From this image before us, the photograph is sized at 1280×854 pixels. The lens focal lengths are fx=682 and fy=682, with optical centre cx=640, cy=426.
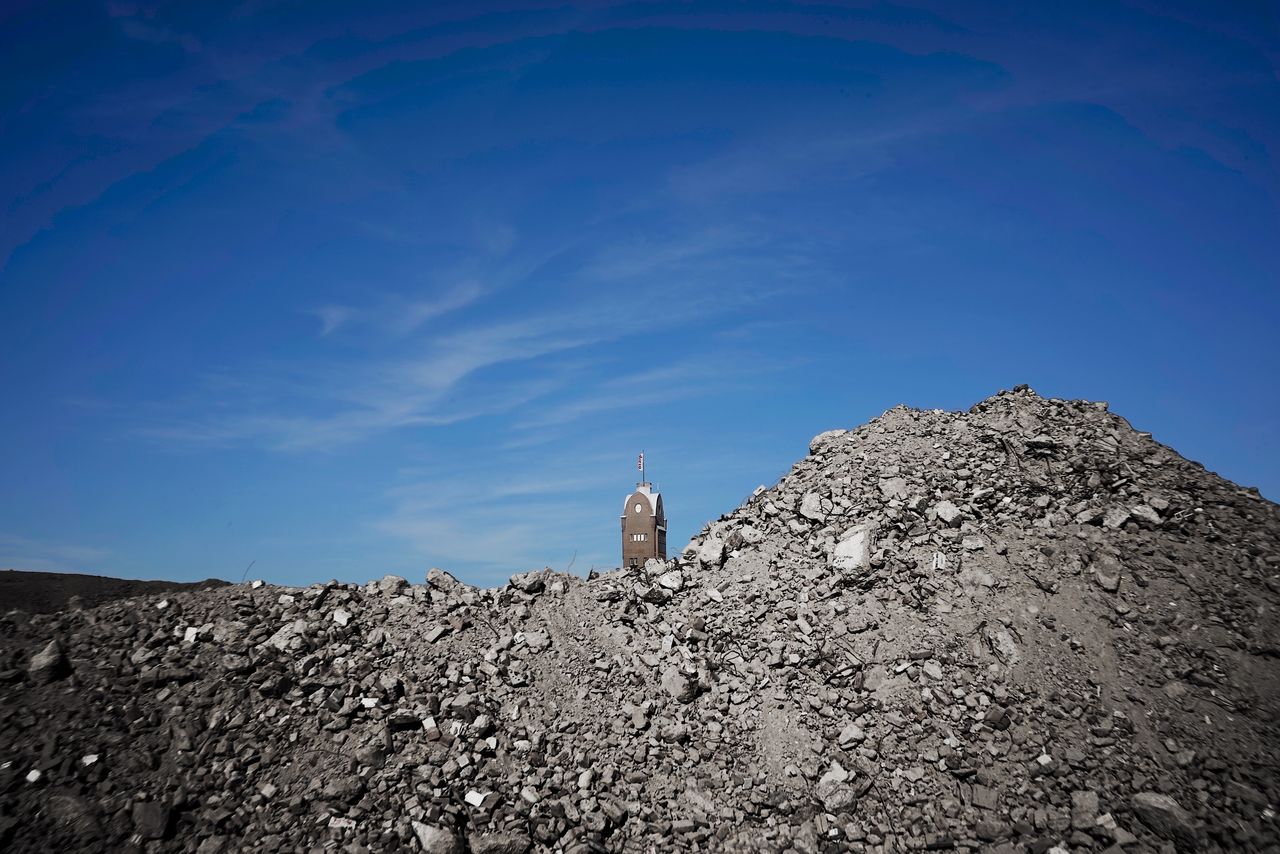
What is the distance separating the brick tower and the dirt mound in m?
17.3

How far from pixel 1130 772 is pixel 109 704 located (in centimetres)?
1353

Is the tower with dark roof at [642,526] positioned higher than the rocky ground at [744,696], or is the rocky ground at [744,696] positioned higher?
the tower with dark roof at [642,526]

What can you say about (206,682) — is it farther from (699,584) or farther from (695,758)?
(699,584)

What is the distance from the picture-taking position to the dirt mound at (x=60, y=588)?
712 inches

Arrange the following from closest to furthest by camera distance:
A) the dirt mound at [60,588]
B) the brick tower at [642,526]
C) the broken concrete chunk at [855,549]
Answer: the broken concrete chunk at [855,549], the dirt mound at [60,588], the brick tower at [642,526]

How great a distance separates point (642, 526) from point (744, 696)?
22.3 metres

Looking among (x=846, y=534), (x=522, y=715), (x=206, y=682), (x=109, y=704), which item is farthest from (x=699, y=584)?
(x=109, y=704)

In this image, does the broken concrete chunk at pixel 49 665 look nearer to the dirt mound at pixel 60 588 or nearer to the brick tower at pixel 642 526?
the dirt mound at pixel 60 588

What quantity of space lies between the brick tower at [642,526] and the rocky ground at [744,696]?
19124mm

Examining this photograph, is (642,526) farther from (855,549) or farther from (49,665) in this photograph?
(49,665)

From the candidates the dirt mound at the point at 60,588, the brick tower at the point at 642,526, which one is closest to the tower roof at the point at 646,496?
the brick tower at the point at 642,526

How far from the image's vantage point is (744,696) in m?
10.6

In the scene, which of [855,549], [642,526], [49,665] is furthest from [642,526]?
[49,665]

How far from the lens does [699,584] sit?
42.6 ft
